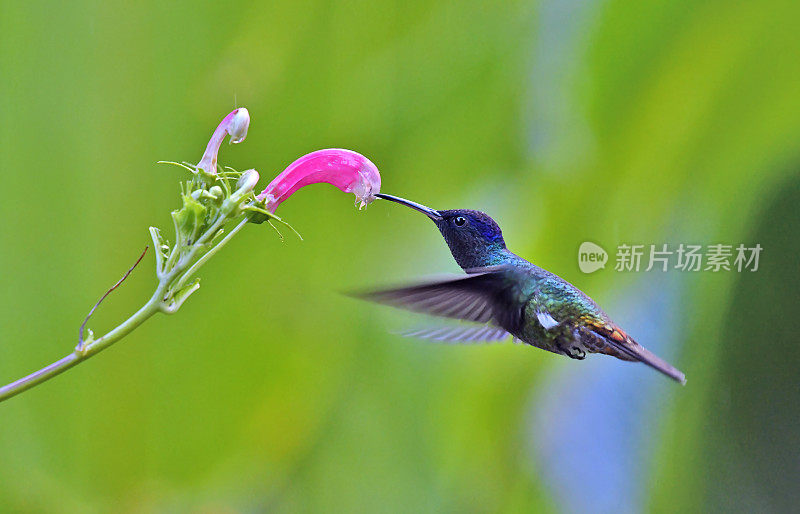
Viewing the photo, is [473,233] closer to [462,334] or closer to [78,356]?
[462,334]

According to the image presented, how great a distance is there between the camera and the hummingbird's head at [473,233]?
0.90m

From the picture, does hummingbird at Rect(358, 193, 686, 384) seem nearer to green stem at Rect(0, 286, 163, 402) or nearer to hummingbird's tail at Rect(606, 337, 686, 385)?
hummingbird's tail at Rect(606, 337, 686, 385)

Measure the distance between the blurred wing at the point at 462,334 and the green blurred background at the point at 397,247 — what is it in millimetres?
427

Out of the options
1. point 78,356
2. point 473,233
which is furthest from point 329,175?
point 78,356

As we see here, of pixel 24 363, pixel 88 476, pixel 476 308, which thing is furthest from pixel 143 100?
pixel 476 308

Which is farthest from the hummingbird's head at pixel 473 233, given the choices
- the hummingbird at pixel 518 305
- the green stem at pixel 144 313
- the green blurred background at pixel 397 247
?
the green blurred background at pixel 397 247

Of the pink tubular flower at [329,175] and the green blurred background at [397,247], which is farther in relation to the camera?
the green blurred background at [397,247]

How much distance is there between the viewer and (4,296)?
4.19ft

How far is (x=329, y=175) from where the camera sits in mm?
857

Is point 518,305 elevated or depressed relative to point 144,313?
elevated

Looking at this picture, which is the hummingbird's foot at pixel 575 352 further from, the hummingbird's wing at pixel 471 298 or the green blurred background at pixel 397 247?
the green blurred background at pixel 397 247

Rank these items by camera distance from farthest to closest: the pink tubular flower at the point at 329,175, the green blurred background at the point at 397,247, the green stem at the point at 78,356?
1. the green blurred background at the point at 397,247
2. the pink tubular flower at the point at 329,175
3. the green stem at the point at 78,356

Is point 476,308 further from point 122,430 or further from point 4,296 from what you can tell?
point 4,296

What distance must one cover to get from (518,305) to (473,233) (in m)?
0.10
